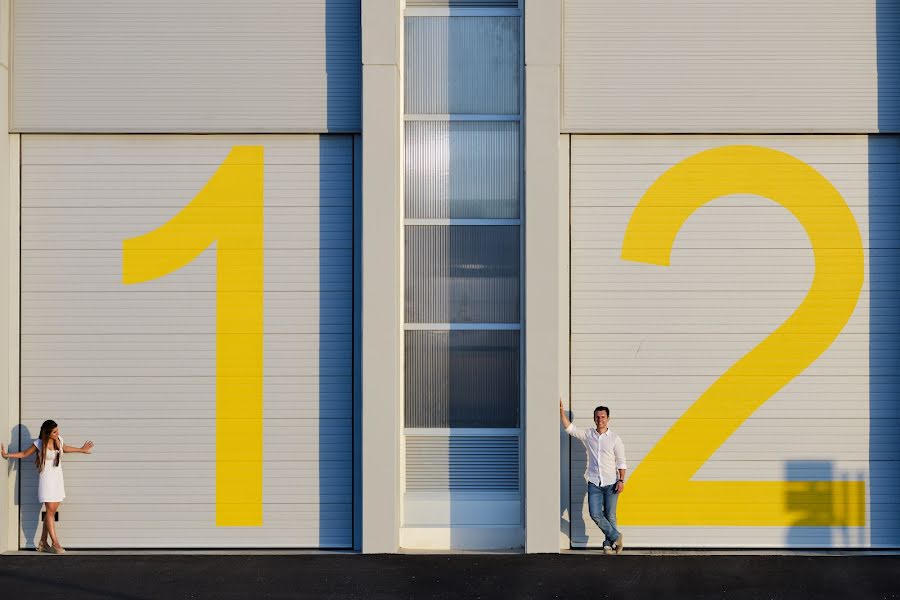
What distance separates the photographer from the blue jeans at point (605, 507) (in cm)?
1109

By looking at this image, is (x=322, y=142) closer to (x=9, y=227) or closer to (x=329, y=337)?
(x=329, y=337)

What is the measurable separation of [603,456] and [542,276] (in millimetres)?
2118

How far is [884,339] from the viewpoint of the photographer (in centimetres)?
1159

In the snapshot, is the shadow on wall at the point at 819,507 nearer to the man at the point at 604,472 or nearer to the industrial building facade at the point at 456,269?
the industrial building facade at the point at 456,269

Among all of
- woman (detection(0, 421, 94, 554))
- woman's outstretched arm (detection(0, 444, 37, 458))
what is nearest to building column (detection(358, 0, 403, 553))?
woman (detection(0, 421, 94, 554))

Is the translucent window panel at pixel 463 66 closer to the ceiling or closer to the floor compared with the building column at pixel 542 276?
closer to the ceiling

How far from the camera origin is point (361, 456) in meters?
11.4

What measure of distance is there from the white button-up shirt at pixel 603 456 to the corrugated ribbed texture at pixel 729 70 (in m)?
3.54

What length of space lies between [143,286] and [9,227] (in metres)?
1.70

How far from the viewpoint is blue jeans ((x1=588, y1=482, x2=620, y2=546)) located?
1109cm

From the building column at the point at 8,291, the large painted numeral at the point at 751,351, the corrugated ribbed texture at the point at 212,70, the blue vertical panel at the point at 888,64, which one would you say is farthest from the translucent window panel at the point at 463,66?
the building column at the point at 8,291

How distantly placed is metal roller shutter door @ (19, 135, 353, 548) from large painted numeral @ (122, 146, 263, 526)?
94 mm

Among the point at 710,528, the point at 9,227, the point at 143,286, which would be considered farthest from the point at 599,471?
the point at 9,227

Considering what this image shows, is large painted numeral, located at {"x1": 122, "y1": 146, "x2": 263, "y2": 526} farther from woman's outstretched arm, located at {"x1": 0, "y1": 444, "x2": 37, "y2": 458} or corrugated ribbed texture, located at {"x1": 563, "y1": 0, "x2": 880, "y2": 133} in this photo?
corrugated ribbed texture, located at {"x1": 563, "y1": 0, "x2": 880, "y2": 133}
